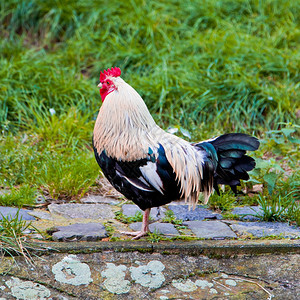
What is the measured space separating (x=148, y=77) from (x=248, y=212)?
10.6 ft

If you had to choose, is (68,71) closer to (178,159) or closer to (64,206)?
(64,206)

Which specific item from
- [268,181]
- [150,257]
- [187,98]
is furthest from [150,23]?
[150,257]

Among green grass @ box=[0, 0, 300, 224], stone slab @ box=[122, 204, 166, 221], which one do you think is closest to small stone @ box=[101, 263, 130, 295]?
stone slab @ box=[122, 204, 166, 221]

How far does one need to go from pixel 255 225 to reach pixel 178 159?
0.97m

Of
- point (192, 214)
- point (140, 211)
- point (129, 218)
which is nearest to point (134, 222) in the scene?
point (129, 218)

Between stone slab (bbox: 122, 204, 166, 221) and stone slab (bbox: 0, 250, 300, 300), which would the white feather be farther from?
stone slab (bbox: 122, 204, 166, 221)

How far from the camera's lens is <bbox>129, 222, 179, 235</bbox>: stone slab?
11.7 ft

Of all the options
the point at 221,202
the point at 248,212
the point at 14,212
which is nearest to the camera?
the point at 14,212

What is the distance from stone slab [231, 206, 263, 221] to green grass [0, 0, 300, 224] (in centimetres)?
11

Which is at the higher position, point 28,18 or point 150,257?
point 28,18

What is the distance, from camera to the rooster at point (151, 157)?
3.31 meters

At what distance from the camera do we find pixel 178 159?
336 centimetres

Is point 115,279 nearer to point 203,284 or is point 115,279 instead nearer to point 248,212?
point 203,284

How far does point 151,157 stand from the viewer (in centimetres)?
331
